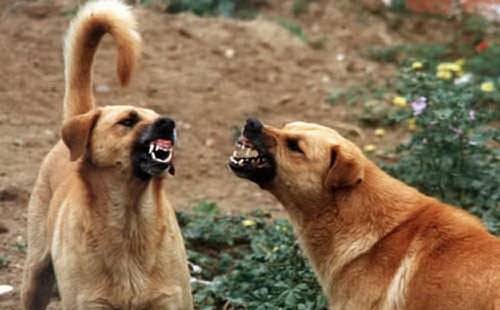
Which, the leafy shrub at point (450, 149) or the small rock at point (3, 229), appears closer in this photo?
the leafy shrub at point (450, 149)

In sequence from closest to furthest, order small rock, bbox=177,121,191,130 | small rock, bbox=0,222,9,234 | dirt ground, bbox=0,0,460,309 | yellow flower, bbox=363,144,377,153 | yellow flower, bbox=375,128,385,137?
small rock, bbox=0,222,9,234 → dirt ground, bbox=0,0,460,309 → yellow flower, bbox=363,144,377,153 → yellow flower, bbox=375,128,385,137 → small rock, bbox=177,121,191,130

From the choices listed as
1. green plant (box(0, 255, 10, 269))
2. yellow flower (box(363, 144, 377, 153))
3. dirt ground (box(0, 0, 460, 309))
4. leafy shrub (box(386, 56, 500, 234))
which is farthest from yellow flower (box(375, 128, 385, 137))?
green plant (box(0, 255, 10, 269))

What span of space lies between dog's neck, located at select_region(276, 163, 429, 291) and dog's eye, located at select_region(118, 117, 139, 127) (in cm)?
82

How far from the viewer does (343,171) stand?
6207 millimetres

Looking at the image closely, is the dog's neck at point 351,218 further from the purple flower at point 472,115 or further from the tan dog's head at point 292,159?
the purple flower at point 472,115

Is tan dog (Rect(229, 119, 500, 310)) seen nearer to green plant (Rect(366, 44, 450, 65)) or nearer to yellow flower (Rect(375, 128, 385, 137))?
yellow flower (Rect(375, 128, 385, 137))

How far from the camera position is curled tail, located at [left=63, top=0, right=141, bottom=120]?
23.0ft

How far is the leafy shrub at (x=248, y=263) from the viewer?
7.37m

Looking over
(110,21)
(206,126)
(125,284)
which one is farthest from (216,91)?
(125,284)

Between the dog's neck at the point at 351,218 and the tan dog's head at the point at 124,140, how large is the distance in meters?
0.64

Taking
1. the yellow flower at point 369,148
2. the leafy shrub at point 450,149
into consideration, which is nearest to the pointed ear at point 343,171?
the leafy shrub at point 450,149

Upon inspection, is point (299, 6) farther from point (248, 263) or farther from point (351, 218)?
point (351, 218)

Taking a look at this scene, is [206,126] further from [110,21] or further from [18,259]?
[110,21]

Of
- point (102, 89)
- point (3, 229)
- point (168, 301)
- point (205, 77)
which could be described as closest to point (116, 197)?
point (168, 301)
